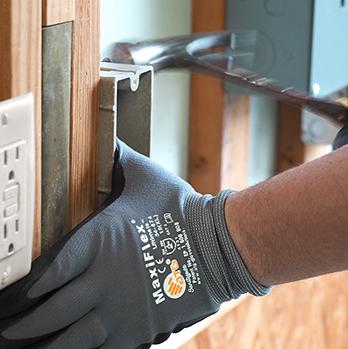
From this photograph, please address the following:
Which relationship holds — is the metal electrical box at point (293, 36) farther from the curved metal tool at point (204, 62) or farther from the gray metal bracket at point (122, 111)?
the gray metal bracket at point (122, 111)

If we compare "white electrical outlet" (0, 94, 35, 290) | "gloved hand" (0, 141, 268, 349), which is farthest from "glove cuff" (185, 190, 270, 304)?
"white electrical outlet" (0, 94, 35, 290)

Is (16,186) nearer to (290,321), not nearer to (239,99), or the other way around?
(239,99)

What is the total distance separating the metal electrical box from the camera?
1379 millimetres

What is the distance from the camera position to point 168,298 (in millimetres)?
791

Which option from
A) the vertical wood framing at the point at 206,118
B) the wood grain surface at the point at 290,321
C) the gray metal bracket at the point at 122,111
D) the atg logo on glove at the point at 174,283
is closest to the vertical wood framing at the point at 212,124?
the vertical wood framing at the point at 206,118

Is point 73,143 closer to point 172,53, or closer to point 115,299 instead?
point 115,299

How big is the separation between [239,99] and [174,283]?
2.50 feet

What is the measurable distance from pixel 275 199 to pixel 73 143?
18cm

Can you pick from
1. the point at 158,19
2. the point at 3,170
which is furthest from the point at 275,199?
the point at 158,19

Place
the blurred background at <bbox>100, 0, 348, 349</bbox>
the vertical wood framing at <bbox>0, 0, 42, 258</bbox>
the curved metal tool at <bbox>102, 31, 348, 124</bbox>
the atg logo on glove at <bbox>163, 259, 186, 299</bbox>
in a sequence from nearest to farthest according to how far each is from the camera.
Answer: the vertical wood framing at <bbox>0, 0, 42, 258</bbox> → the atg logo on glove at <bbox>163, 259, 186, 299</bbox> → the curved metal tool at <bbox>102, 31, 348, 124</bbox> → the blurred background at <bbox>100, 0, 348, 349</bbox>

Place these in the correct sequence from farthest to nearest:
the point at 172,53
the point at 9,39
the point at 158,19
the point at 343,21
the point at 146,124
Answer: the point at 343,21
the point at 158,19
the point at 172,53
the point at 146,124
the point at 9,39

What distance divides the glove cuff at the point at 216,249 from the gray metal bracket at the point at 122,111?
0.29ft

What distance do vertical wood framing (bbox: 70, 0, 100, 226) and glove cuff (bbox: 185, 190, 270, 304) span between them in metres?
0.10

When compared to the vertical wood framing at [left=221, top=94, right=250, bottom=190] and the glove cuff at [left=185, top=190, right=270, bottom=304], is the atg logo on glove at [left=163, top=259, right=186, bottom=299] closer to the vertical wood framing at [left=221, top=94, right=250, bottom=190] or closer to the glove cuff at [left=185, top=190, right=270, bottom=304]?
the glove cuff at [left=185, top=190, right=270, bottom=304]
